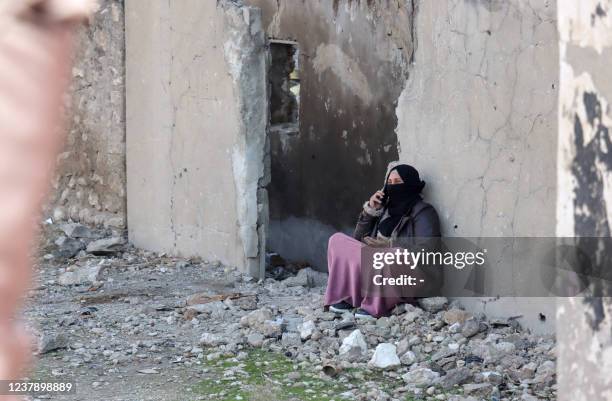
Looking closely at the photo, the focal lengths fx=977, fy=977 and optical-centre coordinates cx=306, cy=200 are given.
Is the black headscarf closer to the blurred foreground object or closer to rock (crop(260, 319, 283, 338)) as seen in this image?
rock (crop(260, 319, 283, 338))

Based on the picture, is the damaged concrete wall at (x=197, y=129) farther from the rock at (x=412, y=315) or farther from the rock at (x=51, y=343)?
the rock at (x=51, y=343)

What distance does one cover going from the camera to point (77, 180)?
8.16 metres

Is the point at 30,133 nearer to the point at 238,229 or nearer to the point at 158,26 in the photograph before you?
the point at 238,229

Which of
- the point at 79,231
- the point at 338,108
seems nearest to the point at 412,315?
the point at 338,108

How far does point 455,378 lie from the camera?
4.44 m

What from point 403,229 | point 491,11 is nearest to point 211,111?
point 403,229

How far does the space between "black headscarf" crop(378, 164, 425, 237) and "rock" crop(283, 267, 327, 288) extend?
Result: 1.15m

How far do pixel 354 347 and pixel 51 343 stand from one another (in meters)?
1.60

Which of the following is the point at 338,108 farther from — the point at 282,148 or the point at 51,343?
the point at 51,343

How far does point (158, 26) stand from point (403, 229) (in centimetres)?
282

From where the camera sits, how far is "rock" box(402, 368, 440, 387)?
445 centimetres

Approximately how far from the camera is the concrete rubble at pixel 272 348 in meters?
4.47

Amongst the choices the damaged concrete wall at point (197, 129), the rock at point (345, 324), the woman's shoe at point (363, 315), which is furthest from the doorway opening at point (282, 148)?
the rock at point (345, 324)

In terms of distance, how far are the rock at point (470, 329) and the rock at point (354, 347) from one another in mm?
515
